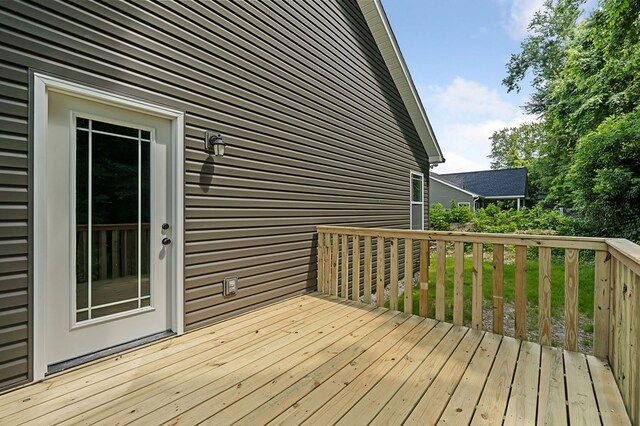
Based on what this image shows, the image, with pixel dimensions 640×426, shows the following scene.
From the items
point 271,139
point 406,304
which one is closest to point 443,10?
point 271,139

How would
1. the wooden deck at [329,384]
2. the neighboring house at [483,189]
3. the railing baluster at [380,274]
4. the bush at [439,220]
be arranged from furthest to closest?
the neighboring house at [483,189]
the bush at [439,220]
the railing baluster at [380,274]
the wooden deck at [329,384]

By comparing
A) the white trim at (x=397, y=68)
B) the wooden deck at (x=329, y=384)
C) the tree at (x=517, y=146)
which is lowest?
the wooden deck at (x=329, y=384)

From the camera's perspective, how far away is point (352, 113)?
210 inches

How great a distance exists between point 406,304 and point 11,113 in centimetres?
359

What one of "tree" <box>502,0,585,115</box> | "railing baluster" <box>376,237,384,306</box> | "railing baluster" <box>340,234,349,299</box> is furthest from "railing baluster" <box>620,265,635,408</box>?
"tree" <box>502,0,585,115</box>

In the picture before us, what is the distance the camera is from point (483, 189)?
68.8 feet

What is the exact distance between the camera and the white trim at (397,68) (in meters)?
5.79

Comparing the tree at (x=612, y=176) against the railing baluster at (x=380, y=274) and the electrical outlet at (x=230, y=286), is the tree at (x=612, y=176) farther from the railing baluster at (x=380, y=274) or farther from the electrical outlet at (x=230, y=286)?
the electrical outlet at (x=230, y=286)

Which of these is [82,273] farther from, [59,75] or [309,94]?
[309,94]

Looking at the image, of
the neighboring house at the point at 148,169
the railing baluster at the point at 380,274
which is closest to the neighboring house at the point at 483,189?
the railing baluster at the point at 380,274

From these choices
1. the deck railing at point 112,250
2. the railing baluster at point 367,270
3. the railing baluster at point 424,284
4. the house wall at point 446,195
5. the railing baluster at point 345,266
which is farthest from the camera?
the house wall at point 446,195

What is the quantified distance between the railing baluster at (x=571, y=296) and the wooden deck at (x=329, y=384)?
0.38 feet

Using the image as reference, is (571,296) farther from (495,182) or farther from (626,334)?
(495,182)

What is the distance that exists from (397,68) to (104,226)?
6.43 meters
